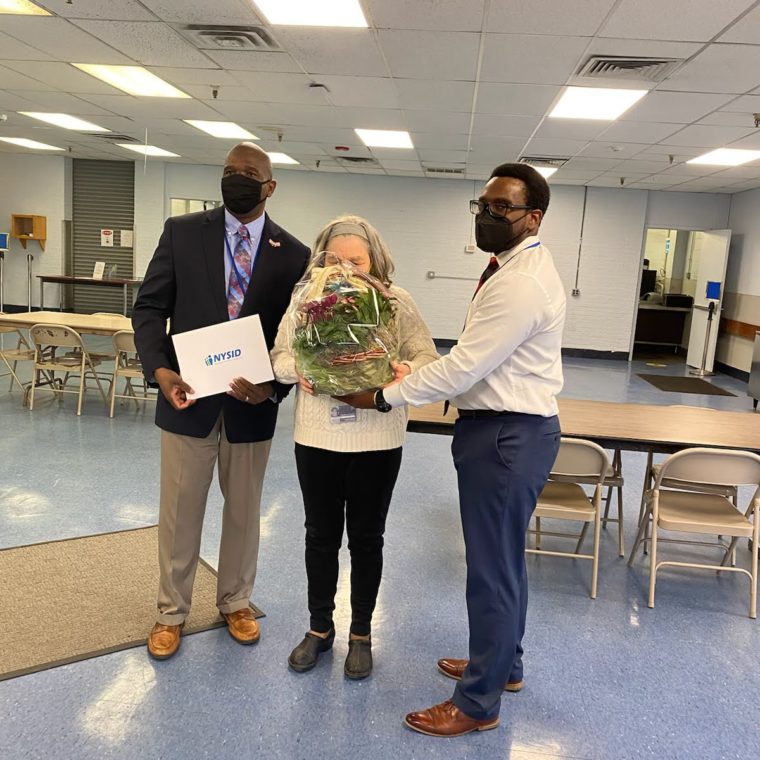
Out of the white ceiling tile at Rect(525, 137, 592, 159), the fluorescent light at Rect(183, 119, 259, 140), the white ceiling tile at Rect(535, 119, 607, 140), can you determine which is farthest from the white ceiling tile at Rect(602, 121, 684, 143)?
the fluorescent light at Rect(183, 119, 259, 140)

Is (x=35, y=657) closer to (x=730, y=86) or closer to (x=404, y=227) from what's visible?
(x=730, y=86)

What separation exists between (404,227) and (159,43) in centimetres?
732

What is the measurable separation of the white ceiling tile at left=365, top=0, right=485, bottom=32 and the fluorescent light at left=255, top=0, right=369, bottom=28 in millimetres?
118

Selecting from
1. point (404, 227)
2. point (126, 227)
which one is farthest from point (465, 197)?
point (126, 227)

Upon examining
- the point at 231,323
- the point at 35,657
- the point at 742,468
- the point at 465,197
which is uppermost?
the point at 465,197

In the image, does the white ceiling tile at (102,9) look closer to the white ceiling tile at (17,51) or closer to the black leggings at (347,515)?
the white ceiling tile at (17,51)

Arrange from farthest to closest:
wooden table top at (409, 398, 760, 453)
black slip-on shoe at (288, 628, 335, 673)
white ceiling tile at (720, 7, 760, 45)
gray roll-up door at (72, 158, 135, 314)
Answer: gray roll-up door at (72, 158, 135, 314) → white ceiling tile at (720, 7, 760, 45) → wooden table top at (409, 398, 760, 453) → black slip-on shoe at (288, 628, 335, 673)

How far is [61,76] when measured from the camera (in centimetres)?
645

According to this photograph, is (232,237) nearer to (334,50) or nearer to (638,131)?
(334,50)

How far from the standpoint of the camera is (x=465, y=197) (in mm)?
11930

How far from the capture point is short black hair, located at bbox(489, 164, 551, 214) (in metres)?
1.95

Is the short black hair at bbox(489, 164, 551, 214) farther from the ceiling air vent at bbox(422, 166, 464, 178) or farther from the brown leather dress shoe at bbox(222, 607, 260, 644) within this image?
the ceiling air vent at bbox(422, 166, 464, 178)

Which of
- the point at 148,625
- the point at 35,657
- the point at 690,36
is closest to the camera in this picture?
the point at 35,657

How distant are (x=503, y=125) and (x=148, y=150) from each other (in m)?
6.40
